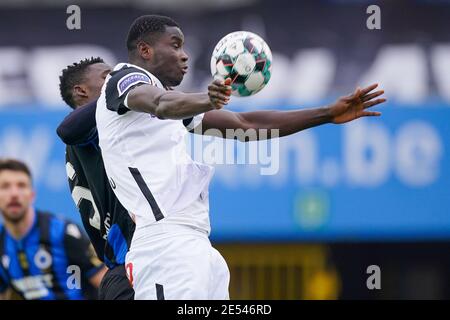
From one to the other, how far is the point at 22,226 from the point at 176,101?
15.3ft

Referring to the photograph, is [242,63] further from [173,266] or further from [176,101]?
[173,266]

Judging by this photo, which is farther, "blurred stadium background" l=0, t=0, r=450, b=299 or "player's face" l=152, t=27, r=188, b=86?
"blurred stadium background" l=0, t=0, r=450, b=299

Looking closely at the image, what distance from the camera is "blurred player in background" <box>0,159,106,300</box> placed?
400 inches

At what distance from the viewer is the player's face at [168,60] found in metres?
7.16

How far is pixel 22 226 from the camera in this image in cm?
1055

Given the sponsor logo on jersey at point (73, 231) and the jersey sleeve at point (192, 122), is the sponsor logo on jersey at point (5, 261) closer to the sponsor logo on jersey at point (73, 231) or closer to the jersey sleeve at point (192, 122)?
the sponsor logo on jersey at point (73, 231)

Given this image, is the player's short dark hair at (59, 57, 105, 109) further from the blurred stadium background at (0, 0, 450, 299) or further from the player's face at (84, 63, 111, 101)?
the blurred stadium background at (0, 0, 450, 299)

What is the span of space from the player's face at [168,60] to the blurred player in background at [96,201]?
49cm

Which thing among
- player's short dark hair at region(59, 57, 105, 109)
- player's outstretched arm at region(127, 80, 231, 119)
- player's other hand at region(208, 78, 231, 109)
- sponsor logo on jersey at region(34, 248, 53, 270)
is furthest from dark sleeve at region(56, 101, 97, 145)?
sponsor logo on jersey at region(34, 248, 53, 270)

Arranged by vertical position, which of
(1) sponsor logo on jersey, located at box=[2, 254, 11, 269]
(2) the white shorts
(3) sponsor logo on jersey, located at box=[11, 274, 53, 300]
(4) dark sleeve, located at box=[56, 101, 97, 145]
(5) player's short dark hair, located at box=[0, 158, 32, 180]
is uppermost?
(4) dark sleeve, located at box=[56, 101, 97, 145]

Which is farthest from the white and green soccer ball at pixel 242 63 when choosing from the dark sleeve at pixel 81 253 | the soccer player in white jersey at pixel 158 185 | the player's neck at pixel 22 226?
the player's neck at pixel 22 226

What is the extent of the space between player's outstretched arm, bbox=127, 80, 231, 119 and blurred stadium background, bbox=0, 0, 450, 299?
6114mm

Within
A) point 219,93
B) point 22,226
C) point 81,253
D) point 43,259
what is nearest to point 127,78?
point 219,93

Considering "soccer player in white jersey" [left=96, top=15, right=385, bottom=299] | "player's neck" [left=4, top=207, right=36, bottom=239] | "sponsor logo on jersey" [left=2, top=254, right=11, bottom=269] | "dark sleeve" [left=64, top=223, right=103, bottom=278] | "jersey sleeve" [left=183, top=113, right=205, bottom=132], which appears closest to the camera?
"soccer player in white jersey" [left=96, top=15, right=385, bottom=299]
